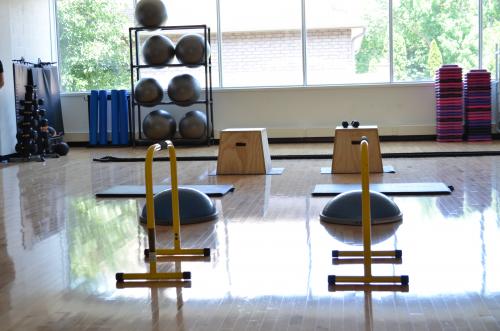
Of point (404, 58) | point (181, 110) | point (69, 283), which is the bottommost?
point (69, 283)

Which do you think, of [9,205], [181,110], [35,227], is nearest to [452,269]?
[35,227]

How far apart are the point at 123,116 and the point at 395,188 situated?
6282 mm

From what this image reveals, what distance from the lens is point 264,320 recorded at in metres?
2.86

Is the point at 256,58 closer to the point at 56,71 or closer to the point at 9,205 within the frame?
the point at 56,71

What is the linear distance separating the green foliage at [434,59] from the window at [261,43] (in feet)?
6.72

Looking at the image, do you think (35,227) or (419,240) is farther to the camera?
(35,227)

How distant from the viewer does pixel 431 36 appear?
36.8ft

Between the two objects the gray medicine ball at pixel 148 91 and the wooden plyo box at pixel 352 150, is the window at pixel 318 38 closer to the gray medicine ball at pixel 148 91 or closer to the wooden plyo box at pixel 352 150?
the gray medicine ball at pixel 148 91

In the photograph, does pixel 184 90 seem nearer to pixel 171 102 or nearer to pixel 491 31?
pixel 171 102

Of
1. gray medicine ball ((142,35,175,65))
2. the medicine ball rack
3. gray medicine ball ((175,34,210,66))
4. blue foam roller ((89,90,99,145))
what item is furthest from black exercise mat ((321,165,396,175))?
blue foam roller ((89,90,99,145))

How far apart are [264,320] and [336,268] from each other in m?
0.89

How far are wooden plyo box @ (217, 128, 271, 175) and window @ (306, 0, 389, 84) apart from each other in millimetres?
3988

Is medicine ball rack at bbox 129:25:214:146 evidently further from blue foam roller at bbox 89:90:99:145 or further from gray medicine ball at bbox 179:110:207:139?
blue foam roller at bbox 89:90:99:145

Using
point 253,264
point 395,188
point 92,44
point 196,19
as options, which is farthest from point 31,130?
point 253,264
